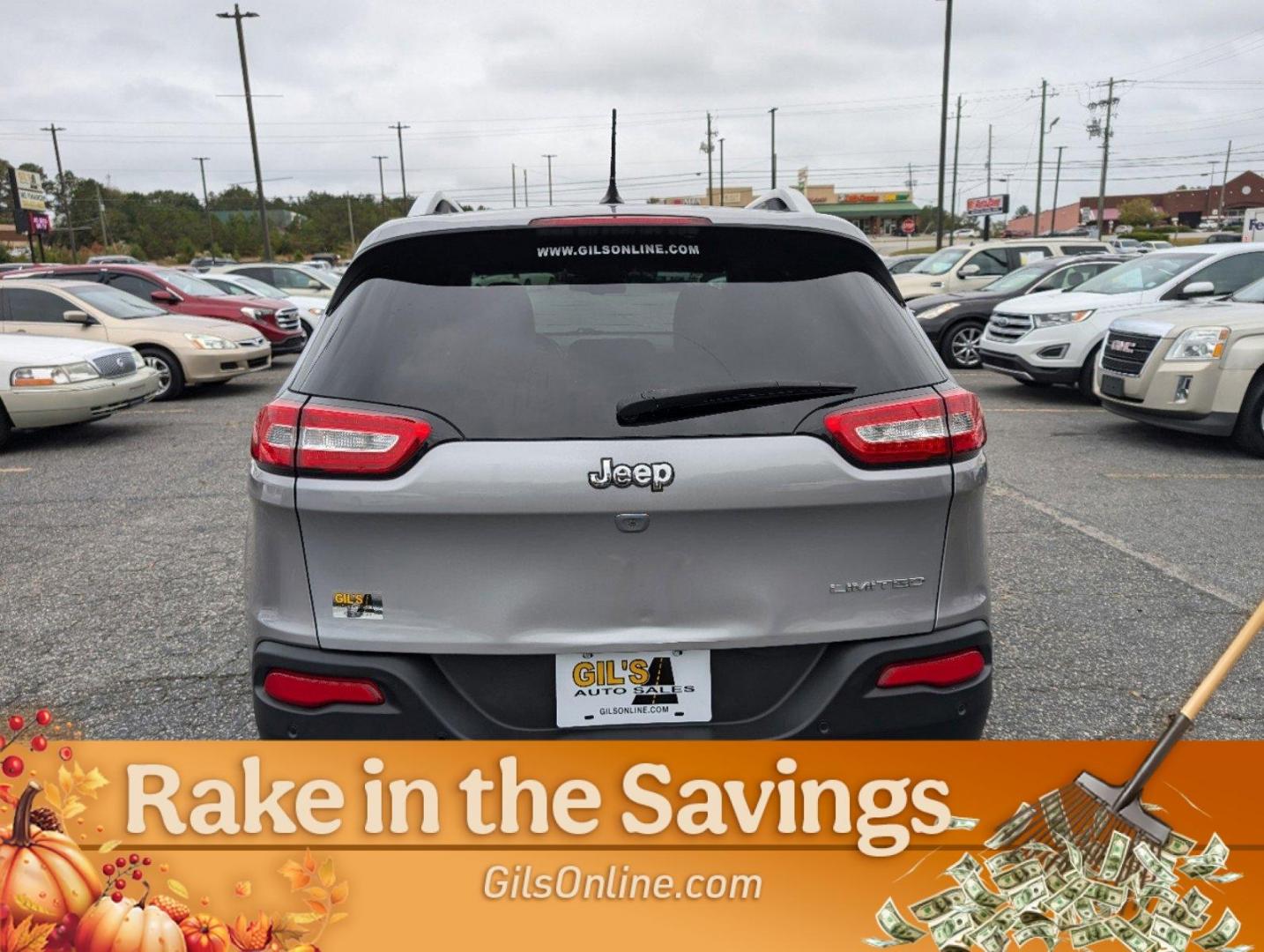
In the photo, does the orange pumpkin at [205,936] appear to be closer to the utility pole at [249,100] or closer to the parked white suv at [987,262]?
the parked white suv at [987,262]

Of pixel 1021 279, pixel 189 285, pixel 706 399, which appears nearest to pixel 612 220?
pixel 706 399

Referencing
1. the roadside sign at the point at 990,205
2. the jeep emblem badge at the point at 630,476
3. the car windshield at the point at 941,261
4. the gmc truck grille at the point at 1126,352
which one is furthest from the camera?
the roadside sign at the point at 990,205

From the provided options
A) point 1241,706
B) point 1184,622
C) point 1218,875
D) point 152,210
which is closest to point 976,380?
point 1184,622

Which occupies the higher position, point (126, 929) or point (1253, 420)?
point (126, 929)

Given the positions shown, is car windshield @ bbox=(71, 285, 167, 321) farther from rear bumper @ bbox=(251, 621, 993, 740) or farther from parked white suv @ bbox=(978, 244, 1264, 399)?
rear bumper @ bbox=(251, 621, 993, 740)

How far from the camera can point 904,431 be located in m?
2.17

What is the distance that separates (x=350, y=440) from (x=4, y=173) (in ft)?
335

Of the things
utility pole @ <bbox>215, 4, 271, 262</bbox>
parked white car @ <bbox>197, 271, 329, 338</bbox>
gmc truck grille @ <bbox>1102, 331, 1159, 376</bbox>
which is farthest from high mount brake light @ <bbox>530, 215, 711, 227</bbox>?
utility pole @ <bbox>215, 4, 271, 262</bbox>

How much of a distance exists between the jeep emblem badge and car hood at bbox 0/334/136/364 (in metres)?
8.79

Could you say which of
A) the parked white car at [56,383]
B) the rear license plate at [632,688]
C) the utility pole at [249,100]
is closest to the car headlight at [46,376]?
the parked white car at [56,383]

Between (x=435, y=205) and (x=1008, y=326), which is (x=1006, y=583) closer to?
(x=435, y=205)

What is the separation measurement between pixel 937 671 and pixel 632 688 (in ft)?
2.27

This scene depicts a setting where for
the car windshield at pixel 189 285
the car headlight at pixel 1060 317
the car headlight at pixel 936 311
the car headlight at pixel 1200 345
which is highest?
the car windshield at pixel 189 285

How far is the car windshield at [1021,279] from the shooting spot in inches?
574
